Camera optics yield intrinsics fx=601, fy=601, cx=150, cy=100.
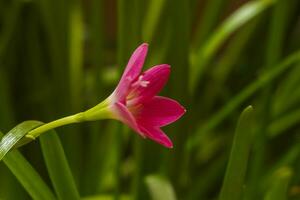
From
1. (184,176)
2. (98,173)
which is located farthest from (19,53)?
(184,176)

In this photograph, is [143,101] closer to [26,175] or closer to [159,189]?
[26,175]

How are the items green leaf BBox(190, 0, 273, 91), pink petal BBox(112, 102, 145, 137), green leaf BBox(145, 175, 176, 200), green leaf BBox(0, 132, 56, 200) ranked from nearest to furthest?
pink petal BBox(112, 102, 145, 137) < green leaf BBox(0, 132, 56, 200) < green leaf BBox(145, 175, 176, 200) < green leaf BBox(190, 0, 273, 91)

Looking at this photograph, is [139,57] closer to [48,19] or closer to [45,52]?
[48,19]

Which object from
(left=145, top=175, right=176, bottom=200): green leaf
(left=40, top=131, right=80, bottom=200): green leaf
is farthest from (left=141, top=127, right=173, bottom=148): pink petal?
(left=145, top=175, right=176, bottom=200): green leaf

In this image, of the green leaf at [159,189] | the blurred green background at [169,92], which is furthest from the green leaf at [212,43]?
the green leaf at [159,189]

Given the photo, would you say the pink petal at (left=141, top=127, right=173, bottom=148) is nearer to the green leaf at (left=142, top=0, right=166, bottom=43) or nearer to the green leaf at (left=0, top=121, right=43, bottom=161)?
the green leaf at (left=0, top=121, right=43, bottom=161)

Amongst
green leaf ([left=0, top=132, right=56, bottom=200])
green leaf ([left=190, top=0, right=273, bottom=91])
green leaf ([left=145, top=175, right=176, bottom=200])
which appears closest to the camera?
green leaf ([left=0, top=132, right=56, bottom=200])
